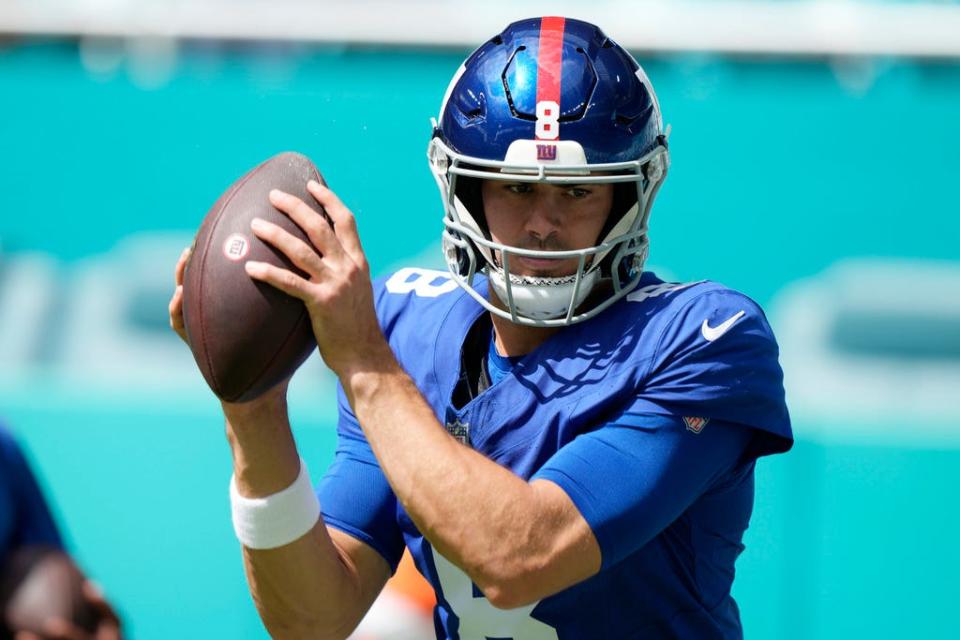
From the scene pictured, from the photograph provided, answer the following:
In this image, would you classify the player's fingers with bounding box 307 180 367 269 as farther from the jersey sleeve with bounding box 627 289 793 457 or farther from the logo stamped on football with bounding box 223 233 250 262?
the jersey sleeve with bounding box 627 289 793 457

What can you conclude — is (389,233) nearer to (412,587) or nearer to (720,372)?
(412,587)

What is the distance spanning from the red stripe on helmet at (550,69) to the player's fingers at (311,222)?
33 cm

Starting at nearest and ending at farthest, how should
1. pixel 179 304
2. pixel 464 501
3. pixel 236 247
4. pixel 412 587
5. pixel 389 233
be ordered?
pixel 464 501, pixel 236 247, pixel 179 304, pixel 412 587, pixel 389 233

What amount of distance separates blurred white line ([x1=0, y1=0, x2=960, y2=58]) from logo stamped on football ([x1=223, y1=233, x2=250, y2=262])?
202 cm

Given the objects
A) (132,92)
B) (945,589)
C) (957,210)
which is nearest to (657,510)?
(945,589)

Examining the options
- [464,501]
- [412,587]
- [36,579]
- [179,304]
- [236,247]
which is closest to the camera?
[464,501]

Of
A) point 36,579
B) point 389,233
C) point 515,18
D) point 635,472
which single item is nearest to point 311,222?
point 635,472

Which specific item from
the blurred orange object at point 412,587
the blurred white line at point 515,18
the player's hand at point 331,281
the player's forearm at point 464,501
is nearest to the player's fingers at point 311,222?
the player's hand at point 331,281

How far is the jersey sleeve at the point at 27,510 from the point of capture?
1.84m

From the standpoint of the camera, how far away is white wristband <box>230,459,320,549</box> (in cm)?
162

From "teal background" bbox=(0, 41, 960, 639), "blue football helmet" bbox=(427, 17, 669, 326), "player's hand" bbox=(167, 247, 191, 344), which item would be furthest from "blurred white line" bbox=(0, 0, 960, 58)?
"player's hand" bbox=(167, 247, 191, 344)

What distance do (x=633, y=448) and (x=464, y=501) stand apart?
0.76ft

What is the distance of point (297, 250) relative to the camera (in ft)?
4.73

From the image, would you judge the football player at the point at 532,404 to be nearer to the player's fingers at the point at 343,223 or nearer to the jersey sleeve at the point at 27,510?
the player's fingers at the point at 343,223
